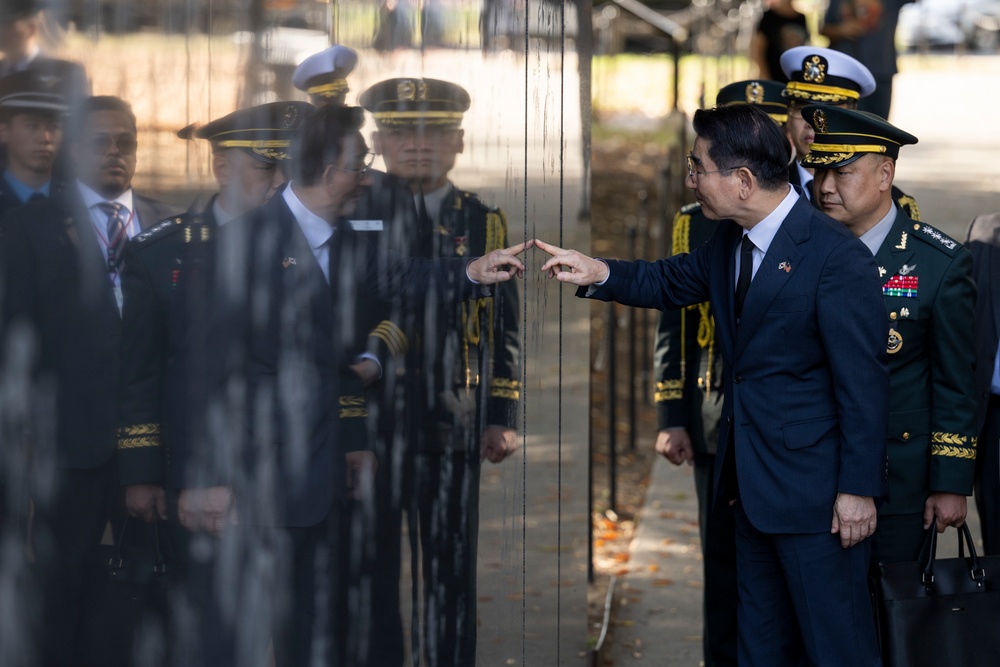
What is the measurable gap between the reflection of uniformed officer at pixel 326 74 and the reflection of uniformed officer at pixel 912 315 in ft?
6.10

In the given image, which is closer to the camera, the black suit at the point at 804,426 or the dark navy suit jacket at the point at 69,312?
the dark navy suit jacket at the point at 69,312

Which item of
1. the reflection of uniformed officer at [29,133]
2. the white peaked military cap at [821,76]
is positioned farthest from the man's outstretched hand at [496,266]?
the white peaked military cap at [821,76]

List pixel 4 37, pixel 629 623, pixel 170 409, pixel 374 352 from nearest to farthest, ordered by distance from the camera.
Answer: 1. pixel 4 37
2. pixel 170 409
3. pixel 374 352
4. pixel 629 623

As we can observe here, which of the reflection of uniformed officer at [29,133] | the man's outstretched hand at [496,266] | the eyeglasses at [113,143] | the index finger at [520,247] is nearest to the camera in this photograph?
the reflection of uniformed officer at [29,133]

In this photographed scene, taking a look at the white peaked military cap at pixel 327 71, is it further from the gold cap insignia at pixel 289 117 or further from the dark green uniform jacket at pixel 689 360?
the dark green uniform jacket at pixel 689 360

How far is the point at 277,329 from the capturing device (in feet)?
5.80

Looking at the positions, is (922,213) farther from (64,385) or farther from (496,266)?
(64,385)

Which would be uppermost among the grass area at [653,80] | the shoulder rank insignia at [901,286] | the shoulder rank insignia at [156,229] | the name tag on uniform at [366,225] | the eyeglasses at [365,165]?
the grass area at [653,80]

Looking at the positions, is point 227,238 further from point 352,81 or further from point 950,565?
point 950,565

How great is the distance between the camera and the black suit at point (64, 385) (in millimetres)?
1280

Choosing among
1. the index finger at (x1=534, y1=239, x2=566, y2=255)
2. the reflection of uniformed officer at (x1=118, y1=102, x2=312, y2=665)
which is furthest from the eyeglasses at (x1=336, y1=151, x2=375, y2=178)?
the index finger at (x1=534, y1=239, x2=566, y2=255)

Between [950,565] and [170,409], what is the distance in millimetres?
2395

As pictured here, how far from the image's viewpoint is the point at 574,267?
334 centimetres

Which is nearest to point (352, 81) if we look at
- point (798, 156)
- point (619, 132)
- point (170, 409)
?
point (170, 409)
